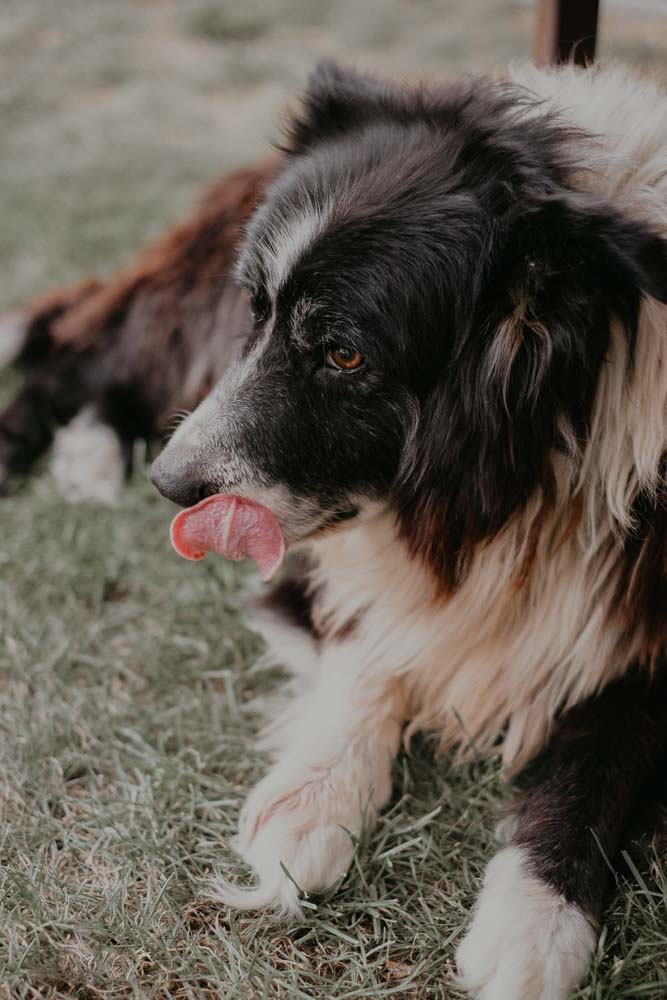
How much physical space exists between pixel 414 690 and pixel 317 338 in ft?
2.82

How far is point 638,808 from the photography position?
6.36 ft

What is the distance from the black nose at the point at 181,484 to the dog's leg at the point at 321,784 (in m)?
0.55

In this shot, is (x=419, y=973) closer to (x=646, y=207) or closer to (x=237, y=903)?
(x=237, y=903)

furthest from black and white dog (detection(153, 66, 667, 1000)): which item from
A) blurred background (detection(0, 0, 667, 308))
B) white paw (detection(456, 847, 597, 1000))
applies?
blurred background (detection(0, 0, 667, 308))

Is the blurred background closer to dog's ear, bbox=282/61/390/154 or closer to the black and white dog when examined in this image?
dog's ear, bbox=282/61/390/154

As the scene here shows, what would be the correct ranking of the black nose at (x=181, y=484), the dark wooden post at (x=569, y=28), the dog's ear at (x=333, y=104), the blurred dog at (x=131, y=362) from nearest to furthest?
1. the black nose at (x=181, y=484)
2. the dog's ear at (x=333, y=104)
3. the dark wooden post at (x=569, y=28)
4. the blurred dog at (x=131, y=362)

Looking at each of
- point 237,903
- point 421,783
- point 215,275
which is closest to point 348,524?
point 421,783

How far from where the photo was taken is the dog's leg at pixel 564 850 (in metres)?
1.66

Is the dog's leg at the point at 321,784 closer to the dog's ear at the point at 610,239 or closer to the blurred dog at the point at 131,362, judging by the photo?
the dog's ear at the point at 610,239

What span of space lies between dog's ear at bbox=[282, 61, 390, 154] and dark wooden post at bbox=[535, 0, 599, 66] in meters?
0.94

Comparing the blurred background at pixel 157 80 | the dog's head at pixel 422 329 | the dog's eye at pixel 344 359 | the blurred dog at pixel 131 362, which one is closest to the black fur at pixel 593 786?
the dog's head at pixel 422 329

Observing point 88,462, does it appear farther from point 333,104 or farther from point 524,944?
point 524,944

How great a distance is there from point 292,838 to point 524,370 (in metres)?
1.00

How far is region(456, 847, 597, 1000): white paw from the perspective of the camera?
1630 mm
